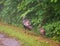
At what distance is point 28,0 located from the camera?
15234 mm

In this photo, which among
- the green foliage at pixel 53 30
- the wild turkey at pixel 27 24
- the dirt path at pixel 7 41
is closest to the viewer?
the dirt path at pixel 7 41

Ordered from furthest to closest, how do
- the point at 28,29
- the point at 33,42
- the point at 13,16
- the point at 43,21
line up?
1. the point at 13,16
2. the point at 28,29
3. the point at 43,21
4. the point at 33,42

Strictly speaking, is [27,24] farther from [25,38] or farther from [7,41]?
[7,41]

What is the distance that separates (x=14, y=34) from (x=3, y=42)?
2.06m

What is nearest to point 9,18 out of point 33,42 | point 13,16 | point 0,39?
point 13,16

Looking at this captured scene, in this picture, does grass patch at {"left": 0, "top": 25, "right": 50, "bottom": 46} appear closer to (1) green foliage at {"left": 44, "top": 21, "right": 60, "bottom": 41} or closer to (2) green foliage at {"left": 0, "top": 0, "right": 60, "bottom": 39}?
(1) green foliage at {"left": 44, "top": 21, "right": 60, "bottom": 41}

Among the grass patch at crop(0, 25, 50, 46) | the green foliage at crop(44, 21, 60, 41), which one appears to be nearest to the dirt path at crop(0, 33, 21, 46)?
the grass patch at crop(0, 25, 50, 46)

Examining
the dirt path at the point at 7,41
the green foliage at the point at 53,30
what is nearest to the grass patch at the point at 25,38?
the dirt path at the point at 7,41

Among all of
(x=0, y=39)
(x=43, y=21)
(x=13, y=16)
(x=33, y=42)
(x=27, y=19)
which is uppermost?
(x=13, y=16)

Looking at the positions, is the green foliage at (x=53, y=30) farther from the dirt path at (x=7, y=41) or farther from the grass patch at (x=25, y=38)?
the dirt path at (x=7, y=41)

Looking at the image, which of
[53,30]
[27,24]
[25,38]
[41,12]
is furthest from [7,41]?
[27,24]

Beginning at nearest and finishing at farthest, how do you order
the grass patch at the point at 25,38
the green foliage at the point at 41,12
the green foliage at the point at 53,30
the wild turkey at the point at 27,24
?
the grass patch at the point at 25,38 < the green foliage at the point at 53,30 < the green foliage at the point at 41,12 < the wild turkey at the point at 27,24

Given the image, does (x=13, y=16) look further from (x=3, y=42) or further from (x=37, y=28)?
(x=3, y=42)

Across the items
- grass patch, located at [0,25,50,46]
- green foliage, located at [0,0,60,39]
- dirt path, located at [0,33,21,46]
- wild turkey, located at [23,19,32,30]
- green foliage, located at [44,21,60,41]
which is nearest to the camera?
grass patch, located at [0,25,50,46]
